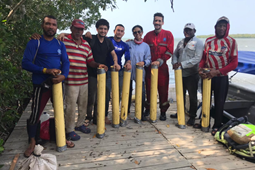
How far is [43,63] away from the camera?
9.55ft

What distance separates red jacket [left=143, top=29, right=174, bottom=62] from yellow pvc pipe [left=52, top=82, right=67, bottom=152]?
7.78 feet

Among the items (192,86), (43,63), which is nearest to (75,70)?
(43,63)

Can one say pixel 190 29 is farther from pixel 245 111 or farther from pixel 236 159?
pixel 245 111

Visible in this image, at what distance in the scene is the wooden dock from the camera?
283cm

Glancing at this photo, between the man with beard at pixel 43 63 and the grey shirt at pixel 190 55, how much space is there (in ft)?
8.10

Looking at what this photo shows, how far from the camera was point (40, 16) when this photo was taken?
653cm

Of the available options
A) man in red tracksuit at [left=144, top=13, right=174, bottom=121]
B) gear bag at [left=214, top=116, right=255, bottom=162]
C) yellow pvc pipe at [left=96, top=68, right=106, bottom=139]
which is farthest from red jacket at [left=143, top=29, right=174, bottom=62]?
gear bag at [left=214, top=116, right=255, bottom=162]

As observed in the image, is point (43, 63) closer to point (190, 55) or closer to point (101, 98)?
point (101, 98)

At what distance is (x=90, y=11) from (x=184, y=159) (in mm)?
8212

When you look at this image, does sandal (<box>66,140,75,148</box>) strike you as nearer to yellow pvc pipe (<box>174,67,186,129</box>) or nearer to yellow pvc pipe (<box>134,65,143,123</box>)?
yellow pvc pipe (<box>134,65,143,123</box>)

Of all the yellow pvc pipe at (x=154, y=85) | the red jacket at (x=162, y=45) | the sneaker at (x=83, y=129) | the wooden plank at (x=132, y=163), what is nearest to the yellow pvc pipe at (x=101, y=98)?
the sneaker at (x=83, y=129)

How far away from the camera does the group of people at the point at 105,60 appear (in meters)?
2.92

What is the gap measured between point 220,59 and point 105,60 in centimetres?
227

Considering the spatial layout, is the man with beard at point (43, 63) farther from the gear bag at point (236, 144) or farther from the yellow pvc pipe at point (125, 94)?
the gear bag at point (236, 144)
